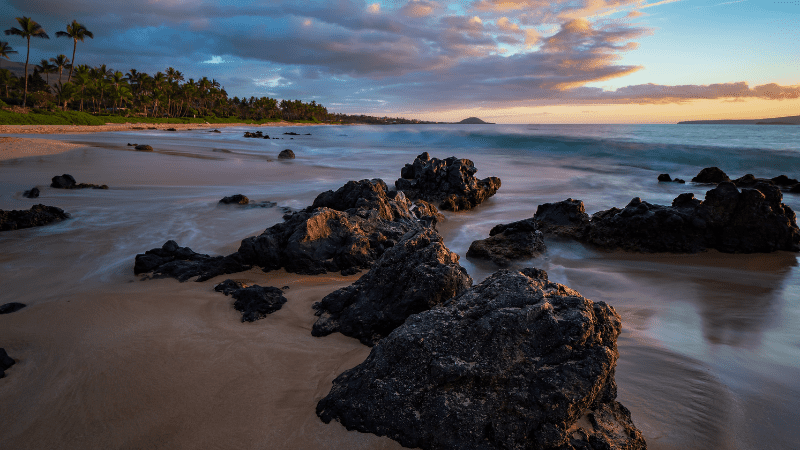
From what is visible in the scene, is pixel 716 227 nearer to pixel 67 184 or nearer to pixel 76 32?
pixel 67 184

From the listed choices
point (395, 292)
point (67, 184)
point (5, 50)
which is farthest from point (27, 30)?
point (395, 292)

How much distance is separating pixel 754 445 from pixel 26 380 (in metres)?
5.08

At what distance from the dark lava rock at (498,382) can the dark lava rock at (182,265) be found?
10.3 feet

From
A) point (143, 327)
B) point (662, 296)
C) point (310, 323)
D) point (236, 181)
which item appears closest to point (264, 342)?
point (310, 323)

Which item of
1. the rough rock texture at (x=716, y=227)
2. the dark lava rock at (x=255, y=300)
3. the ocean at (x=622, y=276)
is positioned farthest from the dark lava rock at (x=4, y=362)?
the rough rock texture at (x=716, y=227)

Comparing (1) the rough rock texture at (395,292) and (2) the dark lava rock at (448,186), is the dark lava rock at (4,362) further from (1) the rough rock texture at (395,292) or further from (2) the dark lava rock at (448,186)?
(2) the dark lava rock at (448,186)

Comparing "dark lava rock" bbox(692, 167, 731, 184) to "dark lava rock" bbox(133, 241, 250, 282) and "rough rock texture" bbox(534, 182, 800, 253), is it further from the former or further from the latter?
"dark lava rock" bbox(133, 241, 250, 282)

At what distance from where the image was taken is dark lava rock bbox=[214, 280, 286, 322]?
12.6ft

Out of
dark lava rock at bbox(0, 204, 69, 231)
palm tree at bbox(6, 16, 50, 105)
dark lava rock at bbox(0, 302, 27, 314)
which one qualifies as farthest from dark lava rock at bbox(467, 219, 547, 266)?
palm tree at bbox(6, 16, 50, 105)

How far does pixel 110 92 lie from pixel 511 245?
260 feet

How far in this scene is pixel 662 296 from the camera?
525cm

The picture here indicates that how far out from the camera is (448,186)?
426 inches

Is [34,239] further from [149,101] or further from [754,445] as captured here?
[149,101]

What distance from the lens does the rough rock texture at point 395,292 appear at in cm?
331
